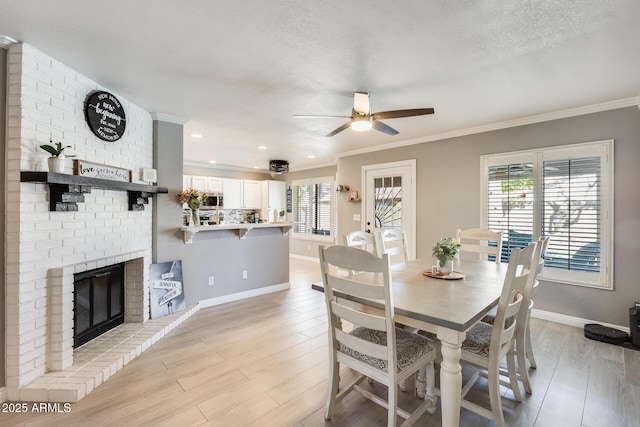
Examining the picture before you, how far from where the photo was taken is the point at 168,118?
3.61 metres

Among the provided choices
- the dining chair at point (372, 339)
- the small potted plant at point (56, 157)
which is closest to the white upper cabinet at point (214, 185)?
the small potted plant at point (56, 157)

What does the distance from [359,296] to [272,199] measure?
6.65 meters

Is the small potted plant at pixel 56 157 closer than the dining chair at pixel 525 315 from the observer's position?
No

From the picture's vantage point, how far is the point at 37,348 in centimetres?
214

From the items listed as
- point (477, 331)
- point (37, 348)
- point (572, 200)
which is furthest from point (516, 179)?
point (37, 348)

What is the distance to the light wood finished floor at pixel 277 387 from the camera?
6.08ft

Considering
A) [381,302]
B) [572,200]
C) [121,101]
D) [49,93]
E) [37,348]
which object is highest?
[121,101]

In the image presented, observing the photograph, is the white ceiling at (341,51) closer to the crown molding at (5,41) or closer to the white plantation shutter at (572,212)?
the crown molding at (5,41)

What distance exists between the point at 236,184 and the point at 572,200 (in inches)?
264

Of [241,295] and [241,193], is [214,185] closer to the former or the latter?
[241,193]

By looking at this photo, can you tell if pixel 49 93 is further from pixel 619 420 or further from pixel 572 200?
pixel 572 200

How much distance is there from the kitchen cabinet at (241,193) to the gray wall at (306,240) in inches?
36.2

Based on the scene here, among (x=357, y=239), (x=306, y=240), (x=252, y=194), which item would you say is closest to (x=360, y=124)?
(x=357, y=239)

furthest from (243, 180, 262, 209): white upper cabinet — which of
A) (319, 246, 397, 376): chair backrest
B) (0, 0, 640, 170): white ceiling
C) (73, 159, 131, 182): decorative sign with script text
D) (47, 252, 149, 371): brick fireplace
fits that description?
(319, 246, 397, 376): chair backrest
